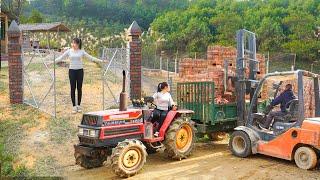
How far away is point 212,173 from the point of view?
8211 millimetres

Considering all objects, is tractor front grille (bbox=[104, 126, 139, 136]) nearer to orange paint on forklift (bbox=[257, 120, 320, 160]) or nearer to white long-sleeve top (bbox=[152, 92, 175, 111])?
white long-sleeve top (bbox=[152, 92, 175, 111])

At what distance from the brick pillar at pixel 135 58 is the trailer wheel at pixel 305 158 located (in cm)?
641

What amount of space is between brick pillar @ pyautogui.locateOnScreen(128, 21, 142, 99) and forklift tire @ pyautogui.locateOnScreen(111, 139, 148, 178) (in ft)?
19.5

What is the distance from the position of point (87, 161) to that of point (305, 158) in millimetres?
4027

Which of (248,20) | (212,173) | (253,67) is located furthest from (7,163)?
(248,20)

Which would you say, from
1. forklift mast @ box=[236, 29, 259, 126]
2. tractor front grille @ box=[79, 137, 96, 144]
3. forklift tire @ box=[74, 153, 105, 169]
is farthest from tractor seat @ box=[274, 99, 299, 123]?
tractor front grille @ box=[79, 137, 96, 144]

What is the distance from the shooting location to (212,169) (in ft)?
27.9

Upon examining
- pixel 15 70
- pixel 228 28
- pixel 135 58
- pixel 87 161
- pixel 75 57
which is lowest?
pixel 87 161

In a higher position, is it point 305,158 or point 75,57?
point 75,57

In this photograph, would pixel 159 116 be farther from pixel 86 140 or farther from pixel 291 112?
pixel 291 112

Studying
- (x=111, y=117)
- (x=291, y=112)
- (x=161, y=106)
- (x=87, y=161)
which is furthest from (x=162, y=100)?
(x=291, y=112)

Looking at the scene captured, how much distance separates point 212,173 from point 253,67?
3384mm

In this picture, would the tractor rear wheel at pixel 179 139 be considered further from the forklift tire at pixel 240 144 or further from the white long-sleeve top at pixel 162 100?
the forklift tire at pixel 240 144

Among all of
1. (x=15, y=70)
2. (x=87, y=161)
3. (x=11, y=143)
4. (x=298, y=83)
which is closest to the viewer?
(x=87, y=161)
